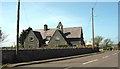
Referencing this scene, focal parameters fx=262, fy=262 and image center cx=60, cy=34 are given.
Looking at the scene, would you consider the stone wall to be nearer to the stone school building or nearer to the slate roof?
the stone school building

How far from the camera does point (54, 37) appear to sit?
86375 millimetres

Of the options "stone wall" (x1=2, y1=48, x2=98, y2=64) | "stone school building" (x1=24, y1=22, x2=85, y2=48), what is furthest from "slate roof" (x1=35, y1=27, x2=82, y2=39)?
"stone wall" (x1=2, y1=48, x2=98, y2=64)

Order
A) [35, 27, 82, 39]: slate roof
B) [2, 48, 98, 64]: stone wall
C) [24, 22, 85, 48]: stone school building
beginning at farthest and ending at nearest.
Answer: [35, 27, 82, 39]: slate roof < [24, 22, 85, 48]: stone school building < [2, 48, 98, 64]: stone wall

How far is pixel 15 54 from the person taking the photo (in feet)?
85.5

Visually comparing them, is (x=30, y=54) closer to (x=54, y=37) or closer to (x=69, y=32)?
(x=54, y=37)

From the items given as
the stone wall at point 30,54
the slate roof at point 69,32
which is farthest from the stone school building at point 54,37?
the stone wall at point 30,54

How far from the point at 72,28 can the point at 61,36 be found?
7690 mm

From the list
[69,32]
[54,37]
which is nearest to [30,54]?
[54,37]

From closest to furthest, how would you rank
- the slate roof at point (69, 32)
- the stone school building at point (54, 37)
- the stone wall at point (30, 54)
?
1. the stone wall at point (30, 54)
2. the stone school building at point (54, 37)
3. the slate roof at point (69, 32)

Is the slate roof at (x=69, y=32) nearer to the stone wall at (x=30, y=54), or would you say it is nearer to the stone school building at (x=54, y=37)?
the stone school building at (x=54, y=37)

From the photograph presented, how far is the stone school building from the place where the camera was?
84.8 m

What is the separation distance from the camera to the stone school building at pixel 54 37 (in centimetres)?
8481

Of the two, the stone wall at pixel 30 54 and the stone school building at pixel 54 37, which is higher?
the stone school building at pixel 54 37

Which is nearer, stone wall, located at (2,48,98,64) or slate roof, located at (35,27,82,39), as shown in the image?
stone wall, located at (2,48,98,64)
